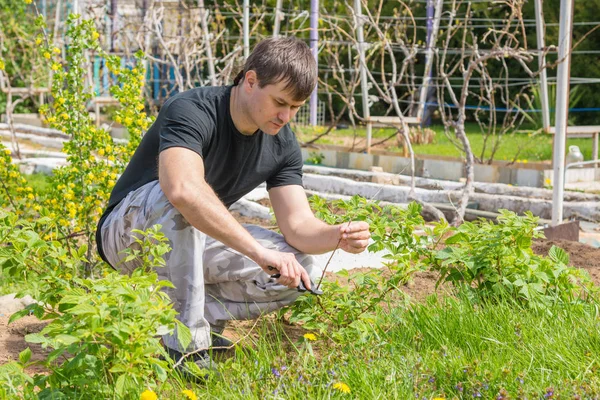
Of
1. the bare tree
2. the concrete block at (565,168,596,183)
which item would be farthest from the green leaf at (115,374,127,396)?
the concrete block at (565,168,596,183)

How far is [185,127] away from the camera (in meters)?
2.63

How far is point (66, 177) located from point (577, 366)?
2.44 meters

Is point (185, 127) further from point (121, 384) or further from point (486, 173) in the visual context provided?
point (486, 173)

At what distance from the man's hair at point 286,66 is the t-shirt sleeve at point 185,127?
229mm

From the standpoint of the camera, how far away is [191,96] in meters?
2.81

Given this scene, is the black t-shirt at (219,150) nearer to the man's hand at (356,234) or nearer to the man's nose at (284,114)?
the man's nose at (284,114)

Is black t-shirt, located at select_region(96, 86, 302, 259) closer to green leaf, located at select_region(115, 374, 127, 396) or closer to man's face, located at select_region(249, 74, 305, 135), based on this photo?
man's face, located at select_region(249, 74, 305, 135)

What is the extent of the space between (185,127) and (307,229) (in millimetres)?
563

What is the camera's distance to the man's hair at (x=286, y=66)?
2627 millimetres

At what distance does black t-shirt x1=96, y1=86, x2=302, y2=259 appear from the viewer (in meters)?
2.71

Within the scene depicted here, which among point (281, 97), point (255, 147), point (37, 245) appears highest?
point (281, 97)

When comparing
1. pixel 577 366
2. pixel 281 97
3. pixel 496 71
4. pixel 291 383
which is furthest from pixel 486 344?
pixel 496 71

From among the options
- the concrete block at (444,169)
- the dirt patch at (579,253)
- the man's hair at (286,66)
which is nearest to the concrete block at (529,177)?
the concrete block at (444,169)

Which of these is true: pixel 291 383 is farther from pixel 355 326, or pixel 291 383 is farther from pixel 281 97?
pixel 281 97
